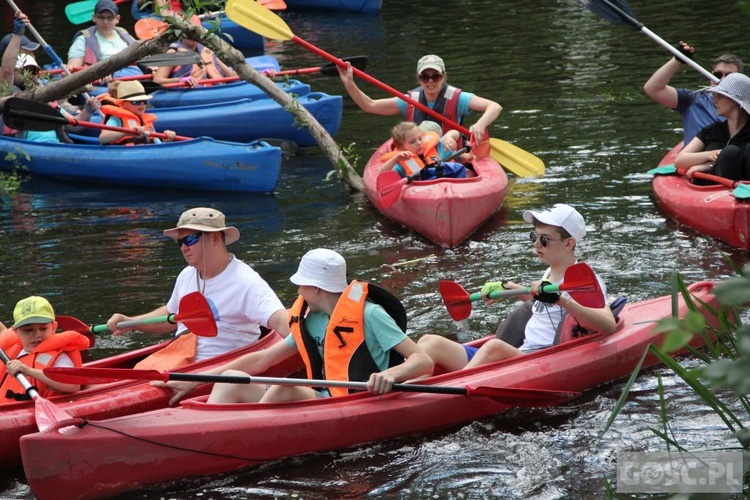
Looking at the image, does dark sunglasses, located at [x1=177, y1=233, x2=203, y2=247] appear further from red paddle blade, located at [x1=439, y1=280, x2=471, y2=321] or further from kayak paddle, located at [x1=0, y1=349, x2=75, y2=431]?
red paddle blade, located at [x1=439, y1=280, x2=471, y2=321]

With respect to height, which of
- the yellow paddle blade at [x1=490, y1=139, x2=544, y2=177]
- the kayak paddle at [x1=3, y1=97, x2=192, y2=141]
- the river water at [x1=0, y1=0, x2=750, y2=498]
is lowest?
the river water at [x1=0, y1=0, x2=750, y2=498]

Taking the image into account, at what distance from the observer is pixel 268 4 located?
426 inches

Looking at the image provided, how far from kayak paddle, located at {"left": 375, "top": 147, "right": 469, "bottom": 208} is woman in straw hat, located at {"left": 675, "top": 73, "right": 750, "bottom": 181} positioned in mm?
1898

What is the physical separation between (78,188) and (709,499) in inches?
331

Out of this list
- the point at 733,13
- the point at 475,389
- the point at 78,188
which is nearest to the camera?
the point at 475,389

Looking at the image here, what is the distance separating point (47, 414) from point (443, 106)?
495 cm

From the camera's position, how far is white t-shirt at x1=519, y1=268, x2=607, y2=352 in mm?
4969

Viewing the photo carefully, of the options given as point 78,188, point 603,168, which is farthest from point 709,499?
point 78,188

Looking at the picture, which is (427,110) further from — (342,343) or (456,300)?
(342,343)

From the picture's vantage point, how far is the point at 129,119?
922 cm

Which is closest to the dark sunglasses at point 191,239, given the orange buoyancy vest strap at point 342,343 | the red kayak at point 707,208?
the orange buoyancy vest strap at point 342,343

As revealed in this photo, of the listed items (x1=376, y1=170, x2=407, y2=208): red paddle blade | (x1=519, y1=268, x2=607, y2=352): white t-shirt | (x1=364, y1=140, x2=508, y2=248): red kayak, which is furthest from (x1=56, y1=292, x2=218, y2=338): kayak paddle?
(x1=376, y1=170, x2=407, y2=208): red paddle blade

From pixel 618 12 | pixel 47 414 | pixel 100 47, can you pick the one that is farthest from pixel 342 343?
pixel 100 47

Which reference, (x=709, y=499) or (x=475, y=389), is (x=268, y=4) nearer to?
(x=475, y=389)
